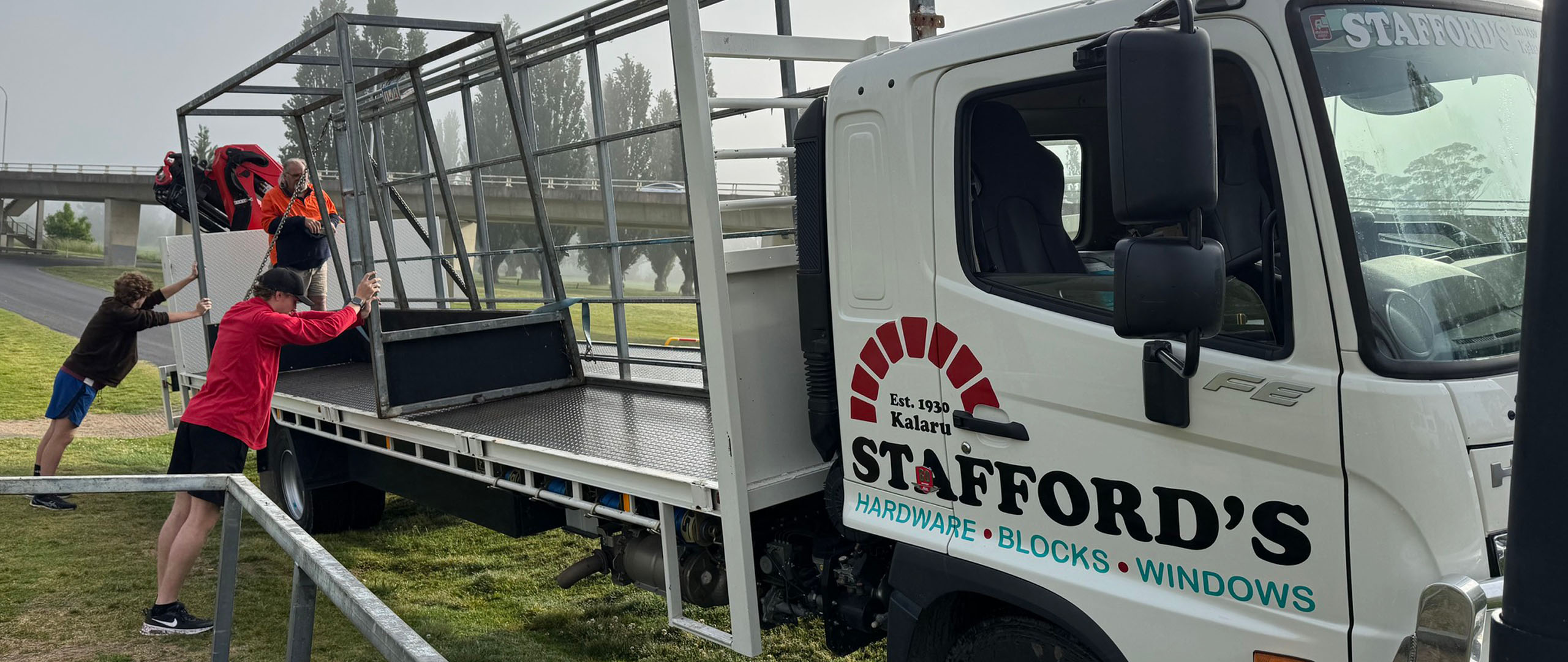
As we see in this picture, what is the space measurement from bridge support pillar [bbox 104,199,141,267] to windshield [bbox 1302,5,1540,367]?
4733 cm

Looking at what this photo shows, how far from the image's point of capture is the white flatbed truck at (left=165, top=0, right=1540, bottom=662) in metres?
2.12

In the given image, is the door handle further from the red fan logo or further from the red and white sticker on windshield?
the red and white sticker on windshield

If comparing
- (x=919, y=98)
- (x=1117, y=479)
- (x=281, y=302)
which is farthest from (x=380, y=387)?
(x=1117, y=479)

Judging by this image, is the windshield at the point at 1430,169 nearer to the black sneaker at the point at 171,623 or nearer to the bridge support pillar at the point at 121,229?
the black sneaker at the point at 171,623

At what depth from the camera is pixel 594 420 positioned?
5.07 meters

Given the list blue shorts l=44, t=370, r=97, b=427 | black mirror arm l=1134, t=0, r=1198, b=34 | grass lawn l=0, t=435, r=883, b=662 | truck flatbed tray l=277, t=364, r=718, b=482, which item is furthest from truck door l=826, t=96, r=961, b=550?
blue shorts l=44, t=370, r=97, b=427

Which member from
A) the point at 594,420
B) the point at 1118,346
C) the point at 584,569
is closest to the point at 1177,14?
the point at 1118,346

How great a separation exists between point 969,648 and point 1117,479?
2.29 ft

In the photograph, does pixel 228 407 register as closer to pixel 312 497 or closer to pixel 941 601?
pixel 312 497

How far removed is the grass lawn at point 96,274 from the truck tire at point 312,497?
2776 centimetres

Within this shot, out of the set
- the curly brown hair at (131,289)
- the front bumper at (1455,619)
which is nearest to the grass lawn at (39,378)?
the curly brown hair at (131,289)

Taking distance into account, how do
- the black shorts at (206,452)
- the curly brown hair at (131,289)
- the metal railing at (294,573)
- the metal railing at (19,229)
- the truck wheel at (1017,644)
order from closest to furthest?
the metal railing at (294,573)
the truck wheel at (1017,644)
the black shorts at (206,452)
the curly brown hair at (131,289)
the metal railing at (19,229)

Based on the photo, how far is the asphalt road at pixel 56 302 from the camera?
2219cm

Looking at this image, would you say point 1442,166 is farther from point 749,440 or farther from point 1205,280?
point 749,440
